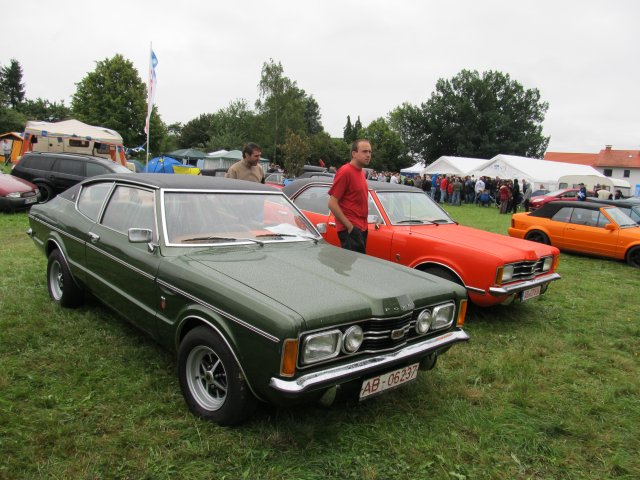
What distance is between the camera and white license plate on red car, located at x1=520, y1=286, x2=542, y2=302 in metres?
4.98

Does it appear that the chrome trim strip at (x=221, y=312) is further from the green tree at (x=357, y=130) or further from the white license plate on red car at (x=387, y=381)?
the green tree at (x=357, y=130)

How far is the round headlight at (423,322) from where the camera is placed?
2.91m

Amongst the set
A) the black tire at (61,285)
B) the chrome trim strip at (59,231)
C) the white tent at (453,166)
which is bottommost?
the black tire at (61,285)

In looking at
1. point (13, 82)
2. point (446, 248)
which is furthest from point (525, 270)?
point (13, 82)

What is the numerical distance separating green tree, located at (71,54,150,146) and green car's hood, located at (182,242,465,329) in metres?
41.4

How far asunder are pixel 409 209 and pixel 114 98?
1655 inches

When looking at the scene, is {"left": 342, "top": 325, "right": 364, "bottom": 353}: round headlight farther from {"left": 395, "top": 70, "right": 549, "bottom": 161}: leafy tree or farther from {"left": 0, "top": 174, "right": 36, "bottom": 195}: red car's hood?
{"left": 395, "top": 70, "right": 549, "bottom": 161}: leafy tree

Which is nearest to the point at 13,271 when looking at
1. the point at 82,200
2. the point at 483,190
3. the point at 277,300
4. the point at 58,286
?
the point at 58,286

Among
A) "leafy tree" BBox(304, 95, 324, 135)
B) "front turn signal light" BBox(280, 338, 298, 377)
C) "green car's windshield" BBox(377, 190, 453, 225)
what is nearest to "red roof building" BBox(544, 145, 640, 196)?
"leafy tree" BBox(304, 95, 324, 135)

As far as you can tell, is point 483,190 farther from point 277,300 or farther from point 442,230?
point 277,300

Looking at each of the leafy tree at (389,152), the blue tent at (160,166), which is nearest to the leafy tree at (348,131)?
the leafy tree at (389,152)

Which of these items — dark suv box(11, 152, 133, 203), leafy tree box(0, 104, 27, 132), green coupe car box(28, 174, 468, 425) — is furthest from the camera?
leafy tree box(0, 104, 27, 132)

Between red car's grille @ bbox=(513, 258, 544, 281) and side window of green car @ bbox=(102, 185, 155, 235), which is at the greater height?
side window of green car @ bbox=(102, 185, 155, 235)

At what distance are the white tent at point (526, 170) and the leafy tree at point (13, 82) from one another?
255 feet
